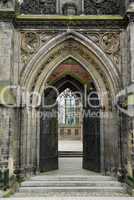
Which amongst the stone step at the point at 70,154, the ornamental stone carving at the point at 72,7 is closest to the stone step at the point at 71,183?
the ornamental stone carving at the point at 72,7

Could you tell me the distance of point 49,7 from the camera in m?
8.16

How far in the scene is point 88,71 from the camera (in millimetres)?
7832

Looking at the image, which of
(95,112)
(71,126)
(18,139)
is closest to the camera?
(18,139)

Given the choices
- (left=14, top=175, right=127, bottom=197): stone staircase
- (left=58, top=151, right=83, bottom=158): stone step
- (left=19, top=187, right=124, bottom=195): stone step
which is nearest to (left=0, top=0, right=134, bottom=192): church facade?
(left=14, top=175, right=127, bottom=197): stone staircase

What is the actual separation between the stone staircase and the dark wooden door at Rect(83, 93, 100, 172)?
73 centimetres

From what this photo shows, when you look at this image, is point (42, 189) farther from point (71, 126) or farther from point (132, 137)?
point (71, 126)

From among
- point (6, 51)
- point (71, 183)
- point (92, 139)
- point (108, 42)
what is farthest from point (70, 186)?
point (108, 42)

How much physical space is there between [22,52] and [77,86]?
265 cm

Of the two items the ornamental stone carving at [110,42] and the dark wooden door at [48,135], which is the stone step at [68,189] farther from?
the ornamental stone carving at [110,42]

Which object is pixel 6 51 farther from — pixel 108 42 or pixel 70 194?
pixel 70 194

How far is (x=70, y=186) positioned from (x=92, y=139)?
67.9 inches

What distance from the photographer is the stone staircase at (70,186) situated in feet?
21.7

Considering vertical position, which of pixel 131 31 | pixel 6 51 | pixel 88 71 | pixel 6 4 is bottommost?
pixel 88 71

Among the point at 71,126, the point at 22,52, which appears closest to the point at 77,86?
the point at 22,52
